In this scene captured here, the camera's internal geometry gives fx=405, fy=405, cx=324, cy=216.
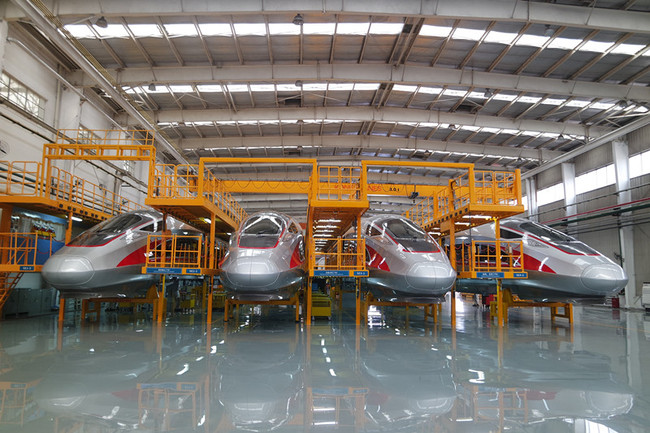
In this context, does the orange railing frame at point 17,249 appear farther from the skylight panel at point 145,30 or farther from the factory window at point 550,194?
the factory window at point 550,194

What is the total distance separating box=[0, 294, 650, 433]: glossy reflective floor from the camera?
4.91 m

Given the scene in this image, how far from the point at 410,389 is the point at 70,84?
19824mm

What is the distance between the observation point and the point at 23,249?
542 inches

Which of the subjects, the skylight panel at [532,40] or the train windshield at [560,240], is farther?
the skylight panel at [532,40]

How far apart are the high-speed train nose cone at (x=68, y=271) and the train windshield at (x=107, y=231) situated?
936mm

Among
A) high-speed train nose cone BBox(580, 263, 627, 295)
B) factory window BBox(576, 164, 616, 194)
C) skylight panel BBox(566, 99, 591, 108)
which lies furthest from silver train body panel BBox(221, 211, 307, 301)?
factory window BBox(576, 164, 616, 194)

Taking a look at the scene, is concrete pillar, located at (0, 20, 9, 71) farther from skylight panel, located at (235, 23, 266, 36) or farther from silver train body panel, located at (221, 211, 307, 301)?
silver train body panel, located at (221, 211, 307, 301)

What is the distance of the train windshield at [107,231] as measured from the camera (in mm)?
13391

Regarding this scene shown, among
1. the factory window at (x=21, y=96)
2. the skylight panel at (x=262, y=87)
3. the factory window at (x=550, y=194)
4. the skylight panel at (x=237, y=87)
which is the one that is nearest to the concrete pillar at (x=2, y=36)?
the factory window at (x=21, y=96)

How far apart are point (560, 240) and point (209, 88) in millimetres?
16960

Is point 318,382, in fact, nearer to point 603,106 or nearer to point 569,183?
point 603,106

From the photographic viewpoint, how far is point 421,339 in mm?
11562

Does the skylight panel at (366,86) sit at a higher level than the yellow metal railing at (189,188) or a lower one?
higher

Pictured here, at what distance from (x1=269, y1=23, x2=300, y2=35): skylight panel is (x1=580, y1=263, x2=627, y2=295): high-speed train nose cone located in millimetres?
13424
